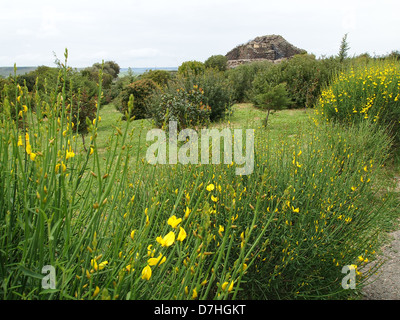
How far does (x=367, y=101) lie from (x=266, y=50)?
28265 mm

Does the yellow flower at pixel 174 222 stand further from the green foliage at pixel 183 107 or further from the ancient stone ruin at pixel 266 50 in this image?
the ancient stone ruin at pixel 266 50

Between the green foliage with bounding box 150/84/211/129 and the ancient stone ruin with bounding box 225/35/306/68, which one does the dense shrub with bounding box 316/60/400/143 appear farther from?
the ancient stone ruin with bounding box 225/35/306/68

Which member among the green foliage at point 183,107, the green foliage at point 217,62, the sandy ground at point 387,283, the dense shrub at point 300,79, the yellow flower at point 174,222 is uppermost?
the green foliage at point 217,62

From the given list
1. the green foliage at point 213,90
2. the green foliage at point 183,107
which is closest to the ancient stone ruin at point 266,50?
the green foliage at point 213,90

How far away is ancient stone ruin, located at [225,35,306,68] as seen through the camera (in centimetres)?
3217

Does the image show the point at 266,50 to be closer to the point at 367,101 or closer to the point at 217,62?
the point at 217,62

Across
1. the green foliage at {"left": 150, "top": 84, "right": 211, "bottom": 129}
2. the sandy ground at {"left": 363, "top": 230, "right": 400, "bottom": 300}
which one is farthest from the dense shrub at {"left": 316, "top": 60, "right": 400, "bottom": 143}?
the sandy ground at {"left": 363, "top": 230, "right": 400, "bottom": 300}

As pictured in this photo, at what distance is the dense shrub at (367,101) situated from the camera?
6.18 m

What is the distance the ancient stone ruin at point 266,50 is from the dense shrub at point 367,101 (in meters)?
26.1

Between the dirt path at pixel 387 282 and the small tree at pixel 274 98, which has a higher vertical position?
the small tree at pixel 274 98

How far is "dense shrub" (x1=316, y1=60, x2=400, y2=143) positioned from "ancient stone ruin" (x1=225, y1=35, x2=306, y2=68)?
85.7 ft

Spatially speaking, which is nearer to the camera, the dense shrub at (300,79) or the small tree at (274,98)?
the small tree at (274,98)

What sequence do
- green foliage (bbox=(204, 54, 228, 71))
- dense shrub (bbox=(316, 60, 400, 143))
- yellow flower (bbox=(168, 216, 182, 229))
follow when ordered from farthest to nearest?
green foliage (bbox=(204, 54, 228, 71)), dense shrub (bbox=(316, 60, 400, 143)), yellow flower (bbox=(168, 216, 182, 229))
